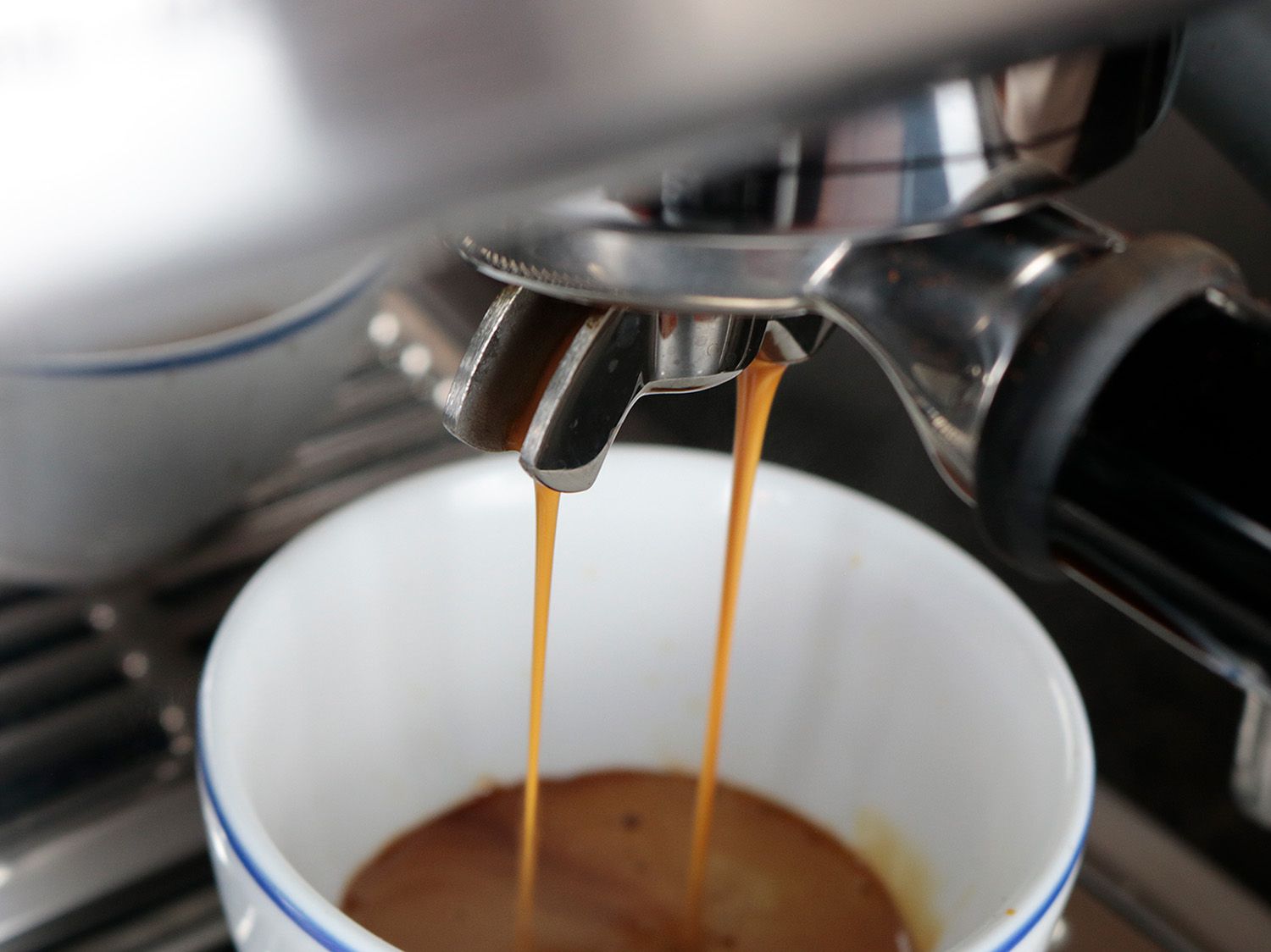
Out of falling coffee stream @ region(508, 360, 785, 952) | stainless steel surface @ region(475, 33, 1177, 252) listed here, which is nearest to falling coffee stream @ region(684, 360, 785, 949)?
falling coffee stream @ region(508, 360, 785, 952)

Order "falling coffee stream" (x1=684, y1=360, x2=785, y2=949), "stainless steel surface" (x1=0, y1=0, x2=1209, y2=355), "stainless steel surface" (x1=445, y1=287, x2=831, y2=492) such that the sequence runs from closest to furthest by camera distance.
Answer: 1. "stainless steel surface" (x1=0, y1=0, x2=1209, y2=355)
2. "stainless steel surface" (x1=445, y1=287, x2=831, y2=492)
3. "falling coffee stream" (x1=684, y1=360, x2=785, y2=949)

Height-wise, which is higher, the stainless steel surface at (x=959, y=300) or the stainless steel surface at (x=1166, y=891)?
the stainless steel surface at (x=959, y=300)

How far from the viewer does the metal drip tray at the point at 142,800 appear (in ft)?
1.29

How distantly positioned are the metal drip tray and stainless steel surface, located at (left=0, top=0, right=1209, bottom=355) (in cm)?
31

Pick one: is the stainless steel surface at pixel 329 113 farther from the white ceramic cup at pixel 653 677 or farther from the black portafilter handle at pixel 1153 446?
the white ceramic cup at pixel 653 677

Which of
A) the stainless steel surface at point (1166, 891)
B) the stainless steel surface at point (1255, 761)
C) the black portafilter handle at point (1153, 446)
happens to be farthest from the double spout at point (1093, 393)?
the stainless steel surface at point (1166, 891)

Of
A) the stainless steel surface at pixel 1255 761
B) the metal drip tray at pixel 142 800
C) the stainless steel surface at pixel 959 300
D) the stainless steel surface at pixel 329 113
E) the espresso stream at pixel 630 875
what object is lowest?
the espresso stream at pixel 630 875

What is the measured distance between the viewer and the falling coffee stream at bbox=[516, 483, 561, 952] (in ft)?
1.18

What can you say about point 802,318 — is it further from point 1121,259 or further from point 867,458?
point 867,458

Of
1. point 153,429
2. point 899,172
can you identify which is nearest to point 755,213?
point 899,172

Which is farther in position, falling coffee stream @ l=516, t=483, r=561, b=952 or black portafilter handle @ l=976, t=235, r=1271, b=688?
falling coffee stream @ l=516, t=483, r=561, b=952

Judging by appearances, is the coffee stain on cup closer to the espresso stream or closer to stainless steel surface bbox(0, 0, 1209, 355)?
the espresso stream

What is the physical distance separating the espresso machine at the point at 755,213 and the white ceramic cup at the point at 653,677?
151 millimetres

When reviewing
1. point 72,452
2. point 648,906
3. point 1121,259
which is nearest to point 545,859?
point 648,906
